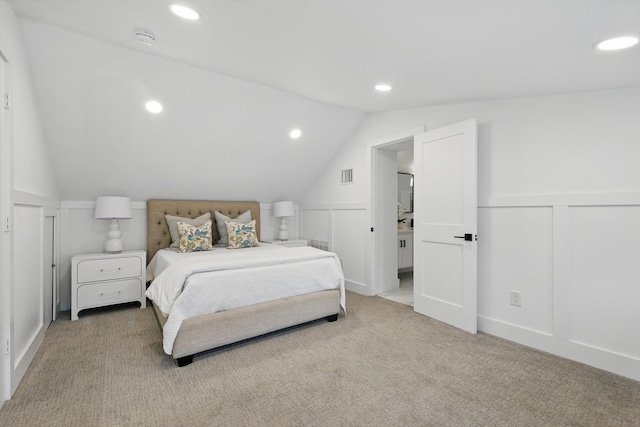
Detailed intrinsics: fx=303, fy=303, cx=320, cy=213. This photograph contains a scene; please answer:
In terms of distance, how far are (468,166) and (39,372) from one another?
11.9 feet

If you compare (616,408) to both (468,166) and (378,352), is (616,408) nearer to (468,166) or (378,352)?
(378,352)

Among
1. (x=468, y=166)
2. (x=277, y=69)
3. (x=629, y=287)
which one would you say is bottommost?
(x=629, y=287)

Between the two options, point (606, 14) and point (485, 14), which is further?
point (485, 14)

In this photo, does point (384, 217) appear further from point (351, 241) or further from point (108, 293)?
point (108, 293)

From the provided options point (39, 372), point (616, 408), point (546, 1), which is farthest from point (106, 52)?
point (616, 408)

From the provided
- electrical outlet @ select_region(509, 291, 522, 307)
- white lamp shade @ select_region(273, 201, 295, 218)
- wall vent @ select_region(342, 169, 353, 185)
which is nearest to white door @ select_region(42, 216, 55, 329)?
white lamp shade @ select_region(273, 201, 295, 218)

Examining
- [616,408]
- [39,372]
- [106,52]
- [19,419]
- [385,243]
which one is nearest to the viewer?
[19,419]

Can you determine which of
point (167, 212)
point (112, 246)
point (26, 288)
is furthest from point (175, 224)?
point (26, 288)

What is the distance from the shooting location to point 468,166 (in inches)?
107

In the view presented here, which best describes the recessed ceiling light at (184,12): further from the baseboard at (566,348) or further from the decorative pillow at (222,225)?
the baseboard at (566,348)

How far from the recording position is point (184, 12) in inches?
69.7

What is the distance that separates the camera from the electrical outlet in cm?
256

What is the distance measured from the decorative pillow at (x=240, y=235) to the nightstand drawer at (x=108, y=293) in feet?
3.66

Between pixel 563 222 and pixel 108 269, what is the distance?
4250mm
